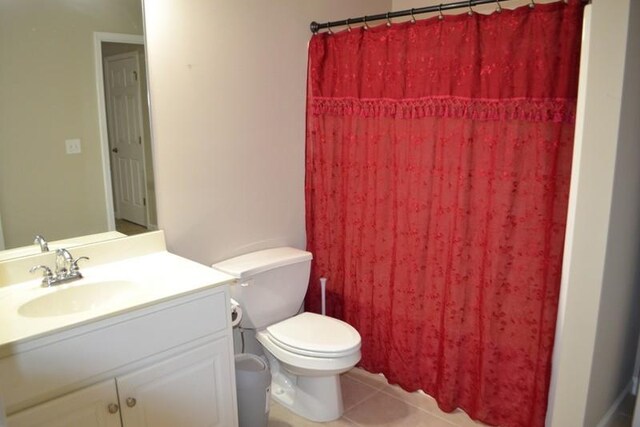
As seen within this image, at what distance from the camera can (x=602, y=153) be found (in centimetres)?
159

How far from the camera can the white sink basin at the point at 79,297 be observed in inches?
62.9

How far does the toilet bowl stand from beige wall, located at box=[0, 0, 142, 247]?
0.97 m

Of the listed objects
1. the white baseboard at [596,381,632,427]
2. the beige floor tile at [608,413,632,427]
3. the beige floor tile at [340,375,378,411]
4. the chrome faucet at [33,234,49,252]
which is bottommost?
the beige floor tile at [340,375,378,411]

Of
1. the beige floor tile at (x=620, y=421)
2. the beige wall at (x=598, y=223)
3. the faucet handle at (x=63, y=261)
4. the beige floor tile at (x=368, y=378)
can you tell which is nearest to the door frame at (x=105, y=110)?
the faucet handle at (x=63, y=261)

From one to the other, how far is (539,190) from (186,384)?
1.58 m

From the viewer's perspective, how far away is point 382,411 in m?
2.32

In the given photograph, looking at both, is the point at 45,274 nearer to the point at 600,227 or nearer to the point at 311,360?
the point at 311,360

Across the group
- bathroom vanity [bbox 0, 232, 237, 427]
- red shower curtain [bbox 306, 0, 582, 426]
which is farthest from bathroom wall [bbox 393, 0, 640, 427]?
bathroom vanity [bbox 0, 232, 237, 427]

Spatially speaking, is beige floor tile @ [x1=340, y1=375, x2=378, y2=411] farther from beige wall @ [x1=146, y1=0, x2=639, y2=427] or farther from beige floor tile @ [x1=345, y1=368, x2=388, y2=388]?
beige wall @ [x1=146, y1=0, x2=639, y2=427]

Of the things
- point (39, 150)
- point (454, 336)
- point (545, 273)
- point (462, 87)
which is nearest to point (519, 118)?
point (462, 87)

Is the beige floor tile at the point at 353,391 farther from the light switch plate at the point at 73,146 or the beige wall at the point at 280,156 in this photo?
the light switch plate at the point at 73,146

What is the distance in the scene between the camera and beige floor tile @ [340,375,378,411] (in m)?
2.39

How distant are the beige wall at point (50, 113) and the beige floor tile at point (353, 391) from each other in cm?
148

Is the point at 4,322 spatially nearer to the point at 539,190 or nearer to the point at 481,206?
the point at 481,206
